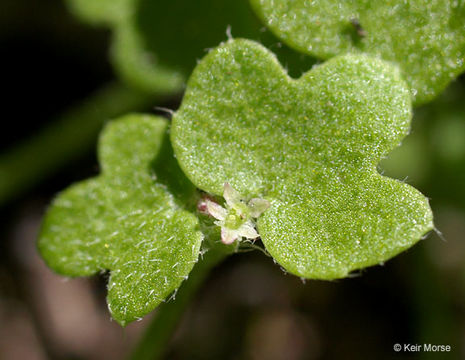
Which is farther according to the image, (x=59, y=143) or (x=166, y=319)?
(x=59, y=143)

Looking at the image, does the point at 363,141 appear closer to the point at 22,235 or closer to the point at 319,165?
the point at 319,165

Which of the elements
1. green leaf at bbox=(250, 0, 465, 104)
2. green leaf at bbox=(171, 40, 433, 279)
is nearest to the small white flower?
green leaf at bbox=(171, 40, 433, 279)

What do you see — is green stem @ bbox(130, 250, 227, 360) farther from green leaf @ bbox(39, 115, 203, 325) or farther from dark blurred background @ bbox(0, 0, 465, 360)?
dark blurred background @ bbox(0, 0, 465, 360)

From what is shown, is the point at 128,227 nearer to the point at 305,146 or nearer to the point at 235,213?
the point at 235,213

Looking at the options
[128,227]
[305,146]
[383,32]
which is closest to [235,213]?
[305,146]

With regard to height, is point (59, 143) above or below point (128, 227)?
below

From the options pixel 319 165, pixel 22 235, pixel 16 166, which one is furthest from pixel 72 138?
pixel 319 165

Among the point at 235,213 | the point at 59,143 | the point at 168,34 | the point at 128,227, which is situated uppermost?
the point at 168,34
